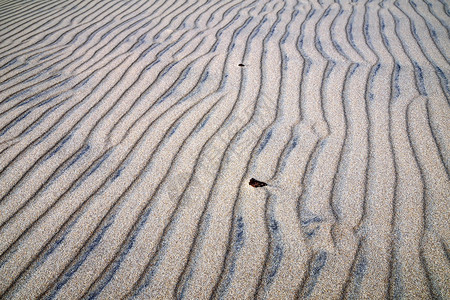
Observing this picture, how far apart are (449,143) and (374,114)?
0.48m

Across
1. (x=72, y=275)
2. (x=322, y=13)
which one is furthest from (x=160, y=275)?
(x=322, y=13)

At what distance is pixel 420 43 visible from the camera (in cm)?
298

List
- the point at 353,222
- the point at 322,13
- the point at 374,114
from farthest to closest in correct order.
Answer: the point at 322,13, the point at 374,114, the point at 353,222

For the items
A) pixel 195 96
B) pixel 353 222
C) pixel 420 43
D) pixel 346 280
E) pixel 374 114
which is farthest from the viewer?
pixel 420 43

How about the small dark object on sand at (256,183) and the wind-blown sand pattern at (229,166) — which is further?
the small dark object on sand at (256,183)

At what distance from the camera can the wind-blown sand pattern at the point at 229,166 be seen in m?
1.35

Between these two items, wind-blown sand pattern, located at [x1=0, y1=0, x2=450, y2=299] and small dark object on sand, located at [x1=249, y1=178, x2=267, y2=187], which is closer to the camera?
wind-blown sand pattern, located at [x1=0, y1=0, x2=450, y2=299]

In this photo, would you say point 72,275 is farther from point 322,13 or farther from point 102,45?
point 322,13

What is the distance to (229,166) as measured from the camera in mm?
1821

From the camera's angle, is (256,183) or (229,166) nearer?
(256,183)

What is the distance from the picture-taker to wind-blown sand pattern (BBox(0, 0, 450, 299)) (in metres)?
1.35

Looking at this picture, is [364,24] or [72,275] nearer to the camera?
[72,275]

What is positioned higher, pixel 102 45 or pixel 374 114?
pixel 102 45

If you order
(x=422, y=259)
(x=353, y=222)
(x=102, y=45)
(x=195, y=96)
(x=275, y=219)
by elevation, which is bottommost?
(x=422, y=259)
